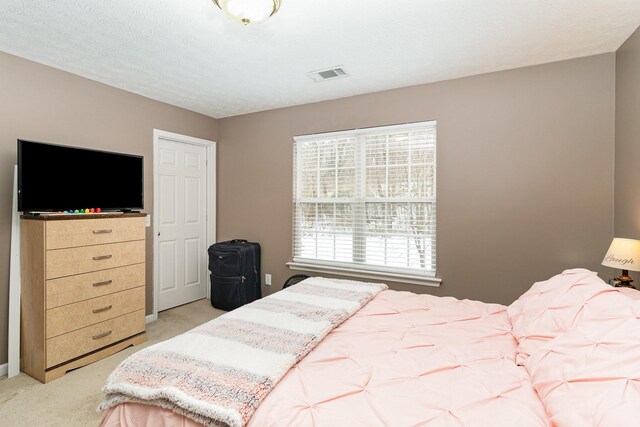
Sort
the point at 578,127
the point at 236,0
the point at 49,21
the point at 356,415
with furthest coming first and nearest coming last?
the point at 578,127
the point at 49,21
the point at 236,0
the point at 356,415

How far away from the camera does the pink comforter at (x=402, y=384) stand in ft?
3.32

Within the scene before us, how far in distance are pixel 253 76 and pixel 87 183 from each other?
173cm

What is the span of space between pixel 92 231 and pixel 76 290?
18.6 inches

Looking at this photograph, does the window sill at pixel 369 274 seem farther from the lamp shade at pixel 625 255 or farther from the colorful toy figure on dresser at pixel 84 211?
the colorful toy figure on dresser at pixel 84 211

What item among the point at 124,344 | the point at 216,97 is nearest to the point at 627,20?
the point at 216,97

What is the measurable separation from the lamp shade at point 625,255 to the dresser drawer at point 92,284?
3.67 m

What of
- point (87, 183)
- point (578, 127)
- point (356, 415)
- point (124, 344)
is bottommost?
point (124, 344)

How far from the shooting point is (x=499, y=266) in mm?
2855

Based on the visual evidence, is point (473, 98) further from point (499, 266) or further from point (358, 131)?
point (499, 266)

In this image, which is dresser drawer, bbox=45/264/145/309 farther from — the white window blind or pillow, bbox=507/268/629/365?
pillow, bbox=507/268/629/365

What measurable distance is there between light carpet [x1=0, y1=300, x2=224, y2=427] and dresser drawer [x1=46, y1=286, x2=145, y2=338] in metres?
0.35

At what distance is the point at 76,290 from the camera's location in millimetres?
2504

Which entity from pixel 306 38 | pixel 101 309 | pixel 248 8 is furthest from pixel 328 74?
pixel 101 309

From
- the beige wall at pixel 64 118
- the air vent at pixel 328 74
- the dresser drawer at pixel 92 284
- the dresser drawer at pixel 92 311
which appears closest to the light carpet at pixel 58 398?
the dresser drawer at pixel 92 311
